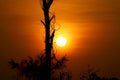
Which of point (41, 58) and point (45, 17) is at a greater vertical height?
point (45, 17)

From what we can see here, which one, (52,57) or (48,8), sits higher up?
(48,8)

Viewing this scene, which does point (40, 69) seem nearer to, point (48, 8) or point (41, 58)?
point (41, 58)

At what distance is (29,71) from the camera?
16.5m

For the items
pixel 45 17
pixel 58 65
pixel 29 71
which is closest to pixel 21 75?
pixel 29 71

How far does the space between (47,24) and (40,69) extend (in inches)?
69.8

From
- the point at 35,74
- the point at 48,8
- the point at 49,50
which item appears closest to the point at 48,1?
the point at 48,8

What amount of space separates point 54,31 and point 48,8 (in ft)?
2.87

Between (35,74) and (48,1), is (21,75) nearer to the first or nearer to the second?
(35,74)

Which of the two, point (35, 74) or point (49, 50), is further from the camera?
point (35, 74)

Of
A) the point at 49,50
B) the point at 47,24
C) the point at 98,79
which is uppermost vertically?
the point at 47,24

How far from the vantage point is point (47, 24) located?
15.3m

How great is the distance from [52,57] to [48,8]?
182 centimetres

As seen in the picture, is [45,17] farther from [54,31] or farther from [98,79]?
[98,79]

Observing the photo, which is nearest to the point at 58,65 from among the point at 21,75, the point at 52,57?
the point at 52,57
